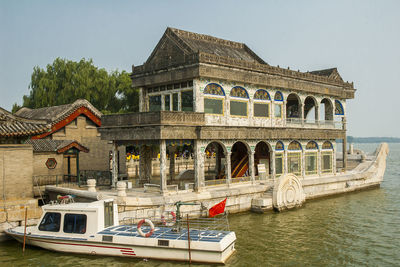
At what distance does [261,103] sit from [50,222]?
1663cm

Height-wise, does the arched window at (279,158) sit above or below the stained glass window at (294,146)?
below

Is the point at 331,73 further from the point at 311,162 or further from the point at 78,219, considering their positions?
the point at 78,219

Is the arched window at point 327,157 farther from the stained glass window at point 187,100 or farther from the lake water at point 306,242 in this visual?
the stained glass window at point 187,100

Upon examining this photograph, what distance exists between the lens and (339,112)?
36.2 meters

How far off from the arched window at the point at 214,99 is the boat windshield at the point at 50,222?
36.4ft

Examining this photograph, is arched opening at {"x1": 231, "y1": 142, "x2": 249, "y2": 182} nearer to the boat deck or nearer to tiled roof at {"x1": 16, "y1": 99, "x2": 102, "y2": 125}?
tiled roof at {"x1": 16, "y1": 99, "x2": 102, "y2": 125}

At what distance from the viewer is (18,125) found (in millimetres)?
21406

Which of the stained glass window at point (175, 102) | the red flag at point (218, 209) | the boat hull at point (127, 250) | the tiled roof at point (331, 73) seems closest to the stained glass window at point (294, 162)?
the tiled roof at point (331, 73)

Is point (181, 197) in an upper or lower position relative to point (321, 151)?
lower

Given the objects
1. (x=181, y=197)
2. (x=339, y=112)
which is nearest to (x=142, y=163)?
(x=181, y=197)

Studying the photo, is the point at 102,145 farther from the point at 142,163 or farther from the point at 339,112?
the point at 339,112

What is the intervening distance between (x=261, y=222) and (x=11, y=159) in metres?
14.2

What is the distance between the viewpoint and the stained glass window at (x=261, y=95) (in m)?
28.0

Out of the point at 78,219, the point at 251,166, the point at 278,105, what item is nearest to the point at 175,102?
the point at 251,166
